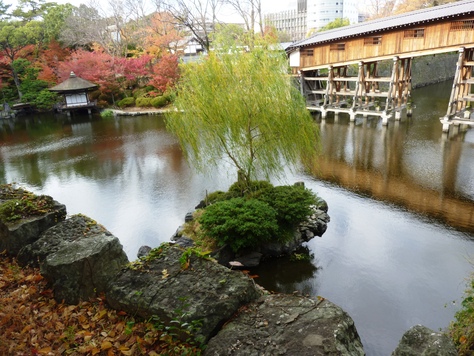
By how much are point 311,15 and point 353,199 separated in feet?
239

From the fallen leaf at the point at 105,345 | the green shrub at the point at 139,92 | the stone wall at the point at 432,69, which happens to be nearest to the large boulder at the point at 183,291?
the fallen leaf at the point at 105,345

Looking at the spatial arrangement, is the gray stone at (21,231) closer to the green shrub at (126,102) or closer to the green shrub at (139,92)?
the green shrub at (126,102)

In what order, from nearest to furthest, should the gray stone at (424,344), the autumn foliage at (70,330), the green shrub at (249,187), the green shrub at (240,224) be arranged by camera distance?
→ the gray stone at (424,344), the autumn foliage at (70,330), the green shrub at (240,224), the green shrub at (249,187)

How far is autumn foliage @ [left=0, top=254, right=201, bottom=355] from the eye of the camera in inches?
157

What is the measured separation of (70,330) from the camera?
14.1 feet

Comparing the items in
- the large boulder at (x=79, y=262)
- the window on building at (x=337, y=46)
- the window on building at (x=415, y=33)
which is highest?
the window on building at (x=415, y=33)

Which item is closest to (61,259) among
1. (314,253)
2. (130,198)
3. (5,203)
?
(5,203)

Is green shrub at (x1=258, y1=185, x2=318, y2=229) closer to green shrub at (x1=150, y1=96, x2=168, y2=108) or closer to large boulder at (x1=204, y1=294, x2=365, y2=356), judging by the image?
large boulder at (x1=204, y1=294, x2=365, y2=356)

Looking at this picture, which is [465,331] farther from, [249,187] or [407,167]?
[407,167]

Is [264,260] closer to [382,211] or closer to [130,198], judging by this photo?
[382,211]

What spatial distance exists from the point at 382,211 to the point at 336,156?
18.5ft

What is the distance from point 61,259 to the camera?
500cm

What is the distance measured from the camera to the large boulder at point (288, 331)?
150 inches

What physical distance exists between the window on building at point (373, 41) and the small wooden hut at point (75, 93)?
20769mm
